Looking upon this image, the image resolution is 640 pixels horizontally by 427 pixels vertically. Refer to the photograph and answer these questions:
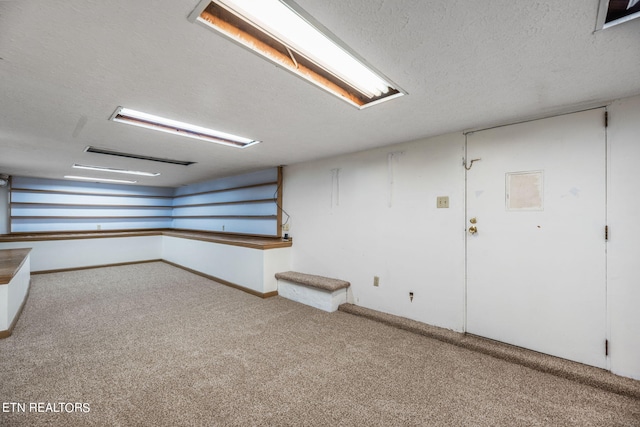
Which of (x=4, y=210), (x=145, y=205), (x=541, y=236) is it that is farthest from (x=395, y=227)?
(x=4, y=210)

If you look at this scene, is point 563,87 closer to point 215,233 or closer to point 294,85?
point 294,85

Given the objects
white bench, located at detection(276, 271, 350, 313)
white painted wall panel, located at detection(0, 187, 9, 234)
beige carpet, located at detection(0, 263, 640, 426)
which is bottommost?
beige carpet, located at detection(0, 263, 640, 426)

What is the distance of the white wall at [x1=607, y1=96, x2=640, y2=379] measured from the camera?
188 cm

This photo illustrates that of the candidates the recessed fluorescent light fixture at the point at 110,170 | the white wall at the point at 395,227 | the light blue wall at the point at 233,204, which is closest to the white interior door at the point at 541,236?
the white wall at the point at 395,227

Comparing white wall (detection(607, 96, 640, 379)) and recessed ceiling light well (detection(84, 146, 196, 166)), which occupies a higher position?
recessed ceiling light well (detection(84, 146, 196, 166))

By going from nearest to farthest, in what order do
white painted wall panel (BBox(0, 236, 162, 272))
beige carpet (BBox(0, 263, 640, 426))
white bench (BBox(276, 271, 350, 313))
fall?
beige carpet (BBox(0, 263, 640, 426)) < white bench (BBox(276, 271, 350, 313)) < white painted wall panel (BBox(0, 236, 162, 272))

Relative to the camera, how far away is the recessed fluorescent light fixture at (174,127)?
2328mm

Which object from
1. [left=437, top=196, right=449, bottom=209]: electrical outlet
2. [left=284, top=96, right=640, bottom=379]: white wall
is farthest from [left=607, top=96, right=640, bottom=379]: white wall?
[left=437, top=196, right=449, bottom=209]: electrical outlet

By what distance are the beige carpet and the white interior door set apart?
A: 372 mm

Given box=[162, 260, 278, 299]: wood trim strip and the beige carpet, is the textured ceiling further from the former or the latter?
box=[162, 260, 278, 299]: wood trim strip

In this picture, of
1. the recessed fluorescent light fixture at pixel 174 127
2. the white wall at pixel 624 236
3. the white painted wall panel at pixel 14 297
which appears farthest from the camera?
the white painted wall panel at pixel 14 297

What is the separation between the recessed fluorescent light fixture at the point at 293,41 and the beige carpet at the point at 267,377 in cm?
209

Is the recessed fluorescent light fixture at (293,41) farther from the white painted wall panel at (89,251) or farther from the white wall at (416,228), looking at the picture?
the white painted wall panel at (89,251)

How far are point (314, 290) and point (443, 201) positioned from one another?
198cm
